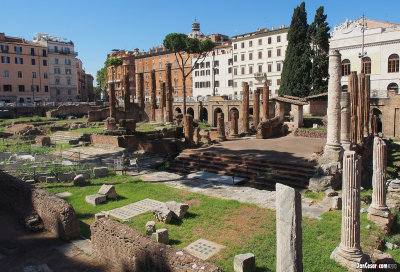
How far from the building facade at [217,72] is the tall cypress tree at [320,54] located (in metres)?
19.4

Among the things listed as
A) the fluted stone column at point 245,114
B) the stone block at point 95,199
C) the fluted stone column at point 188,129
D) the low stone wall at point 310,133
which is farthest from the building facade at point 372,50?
the stone block at point 95,199

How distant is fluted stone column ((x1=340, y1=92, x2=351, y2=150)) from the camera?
50.7 feet

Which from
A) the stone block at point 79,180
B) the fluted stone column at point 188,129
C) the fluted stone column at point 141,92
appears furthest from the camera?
the fluted stone column at point 141,92

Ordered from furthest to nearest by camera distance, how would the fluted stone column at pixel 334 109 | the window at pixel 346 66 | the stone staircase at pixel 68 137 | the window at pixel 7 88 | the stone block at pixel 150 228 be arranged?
the window at pixel 7 88
the window at pixel 346 66
the stone staircase at pixel 68 137
the fluted stone column at pixel 334 109
the stone block at pixel 150 228

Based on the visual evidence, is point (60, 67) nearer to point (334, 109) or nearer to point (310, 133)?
point (310, 133)

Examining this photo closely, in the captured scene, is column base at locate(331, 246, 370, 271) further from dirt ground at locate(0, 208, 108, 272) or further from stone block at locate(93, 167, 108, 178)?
stone block at locate(93, 167, 108, 178)

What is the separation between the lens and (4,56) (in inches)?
2066

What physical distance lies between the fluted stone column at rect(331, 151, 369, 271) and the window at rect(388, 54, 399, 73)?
3561 centimetres

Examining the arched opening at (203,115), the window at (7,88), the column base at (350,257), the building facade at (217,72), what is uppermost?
the building facade at (217,72)

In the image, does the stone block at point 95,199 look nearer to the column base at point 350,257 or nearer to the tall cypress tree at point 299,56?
the column base at point 350,257

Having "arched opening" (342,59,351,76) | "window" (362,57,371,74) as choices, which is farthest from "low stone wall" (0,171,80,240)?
"arched opening" (342,59,351,76)

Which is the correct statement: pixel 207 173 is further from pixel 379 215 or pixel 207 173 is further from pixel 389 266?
pixel 389 266

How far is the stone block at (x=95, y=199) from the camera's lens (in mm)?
12009

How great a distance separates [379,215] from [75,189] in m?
11.4
